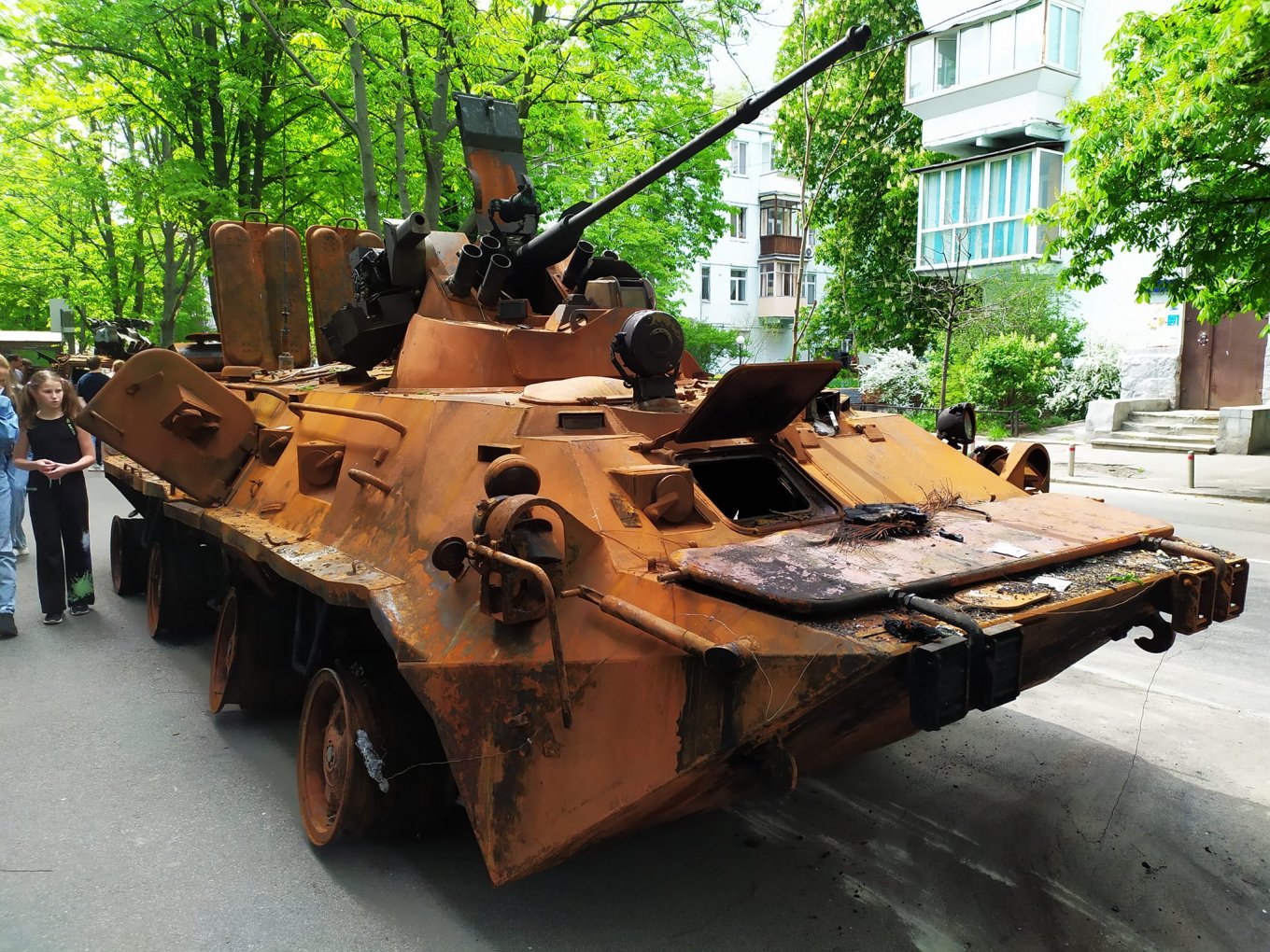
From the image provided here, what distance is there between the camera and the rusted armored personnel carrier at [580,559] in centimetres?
309

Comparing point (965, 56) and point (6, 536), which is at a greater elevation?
point (965, 56)

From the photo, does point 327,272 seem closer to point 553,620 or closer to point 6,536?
point 6,536

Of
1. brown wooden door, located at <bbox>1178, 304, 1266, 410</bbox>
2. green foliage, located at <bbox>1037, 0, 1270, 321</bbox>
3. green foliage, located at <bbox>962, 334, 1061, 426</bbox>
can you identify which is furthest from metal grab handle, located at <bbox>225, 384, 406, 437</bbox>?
brown wooden door, located at <bbox>1178, 304, 1266, 410</bbox>

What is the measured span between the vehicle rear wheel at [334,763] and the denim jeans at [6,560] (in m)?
4.22

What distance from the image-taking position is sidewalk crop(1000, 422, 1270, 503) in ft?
46.1

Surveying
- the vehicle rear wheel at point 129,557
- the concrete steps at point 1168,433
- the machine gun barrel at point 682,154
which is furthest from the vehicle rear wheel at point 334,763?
the concrete steps at point 1168,433

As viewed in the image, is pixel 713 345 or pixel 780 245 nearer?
pixel 713 345

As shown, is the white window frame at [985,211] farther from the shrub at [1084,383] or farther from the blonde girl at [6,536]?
the blonde girl at [6,536]

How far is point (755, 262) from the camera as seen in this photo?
40.0m

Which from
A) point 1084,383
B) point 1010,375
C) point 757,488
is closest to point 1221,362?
point 1084,383

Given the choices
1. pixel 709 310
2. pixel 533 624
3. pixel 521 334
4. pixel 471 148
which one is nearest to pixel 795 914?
pixel 533 624

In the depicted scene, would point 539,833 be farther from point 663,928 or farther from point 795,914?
point 795,914

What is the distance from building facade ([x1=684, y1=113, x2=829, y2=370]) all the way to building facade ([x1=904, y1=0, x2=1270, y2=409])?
482 inches

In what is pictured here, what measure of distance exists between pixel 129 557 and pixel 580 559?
6.93 m
